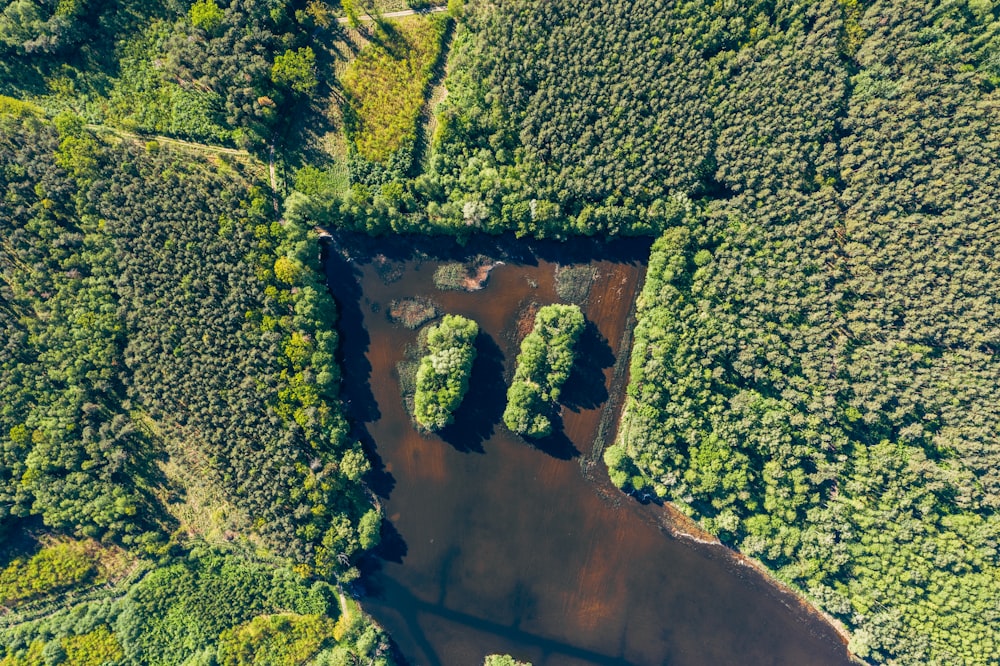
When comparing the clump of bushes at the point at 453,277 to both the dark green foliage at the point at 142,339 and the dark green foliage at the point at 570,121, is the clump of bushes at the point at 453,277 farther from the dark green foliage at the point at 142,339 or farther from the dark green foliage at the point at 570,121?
the dark green foliage at the point at 142,339

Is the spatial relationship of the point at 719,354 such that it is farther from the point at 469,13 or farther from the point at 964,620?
the point at 469,13

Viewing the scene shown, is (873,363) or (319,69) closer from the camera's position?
(873,363)

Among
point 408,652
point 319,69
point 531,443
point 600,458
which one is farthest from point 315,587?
point 319,69

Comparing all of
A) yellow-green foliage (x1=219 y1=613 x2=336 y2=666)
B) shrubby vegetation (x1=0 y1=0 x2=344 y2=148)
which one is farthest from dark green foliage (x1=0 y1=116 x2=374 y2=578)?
yellow-green foliage (x1=219 y1=613 x2=336 y2=666)

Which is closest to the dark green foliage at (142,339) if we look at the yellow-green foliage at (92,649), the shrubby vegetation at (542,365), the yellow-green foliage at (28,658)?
the yellow-green foliage at (92,649)

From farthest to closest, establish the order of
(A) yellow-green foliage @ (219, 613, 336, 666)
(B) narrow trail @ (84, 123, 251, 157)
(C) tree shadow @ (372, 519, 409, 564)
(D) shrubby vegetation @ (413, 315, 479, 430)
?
(C) tree shadow @ (372, 519, 409, 564), (D) shrubby vegetation @ (413, 315, 479, 430), (B) narrow trail @ (84, 123, 251, 157), (A) yellow-green foliage @ (219, 613, 336, 666)

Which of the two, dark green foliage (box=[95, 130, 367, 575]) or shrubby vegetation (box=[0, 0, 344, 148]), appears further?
shrubby vegetation (box=[0, 0, 344, 148])

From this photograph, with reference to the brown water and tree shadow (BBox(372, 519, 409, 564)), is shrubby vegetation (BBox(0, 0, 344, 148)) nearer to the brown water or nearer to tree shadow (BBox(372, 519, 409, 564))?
the brown water
